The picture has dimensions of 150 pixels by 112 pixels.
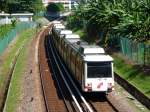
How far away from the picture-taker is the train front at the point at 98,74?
99.5 ft

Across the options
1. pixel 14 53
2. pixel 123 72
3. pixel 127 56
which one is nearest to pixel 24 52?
pixel 14 53

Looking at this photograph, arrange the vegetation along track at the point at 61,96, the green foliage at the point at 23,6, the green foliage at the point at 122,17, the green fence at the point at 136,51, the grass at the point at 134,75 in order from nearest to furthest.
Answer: the vegetation along track at the point at 61,96 < the grass at the point at 134,75 < the green fence at the point at 136,51 < the green foliage at the point at 122,17 < the green foliage at the point at 23,6

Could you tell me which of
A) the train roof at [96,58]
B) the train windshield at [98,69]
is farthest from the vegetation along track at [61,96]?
the train roof at [96,58]

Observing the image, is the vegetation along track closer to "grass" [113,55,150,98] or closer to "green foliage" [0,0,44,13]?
"grass" [113,55,150,98]

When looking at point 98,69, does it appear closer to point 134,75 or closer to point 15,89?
point 134,75

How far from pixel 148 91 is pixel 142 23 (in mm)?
11210

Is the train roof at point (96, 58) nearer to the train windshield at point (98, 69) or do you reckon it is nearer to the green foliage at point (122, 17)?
the train windshield at point (98, 69)

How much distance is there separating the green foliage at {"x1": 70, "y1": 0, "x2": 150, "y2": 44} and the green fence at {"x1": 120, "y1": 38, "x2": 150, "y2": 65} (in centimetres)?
79

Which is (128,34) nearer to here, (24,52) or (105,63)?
(105,63)

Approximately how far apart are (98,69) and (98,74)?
327 mm

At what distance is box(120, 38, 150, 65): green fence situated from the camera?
38.8 m

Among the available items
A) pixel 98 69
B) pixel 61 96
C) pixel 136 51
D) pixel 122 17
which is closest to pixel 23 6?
pixel 122 17

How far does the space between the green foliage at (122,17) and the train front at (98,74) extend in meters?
11.3

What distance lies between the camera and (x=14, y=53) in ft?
202
